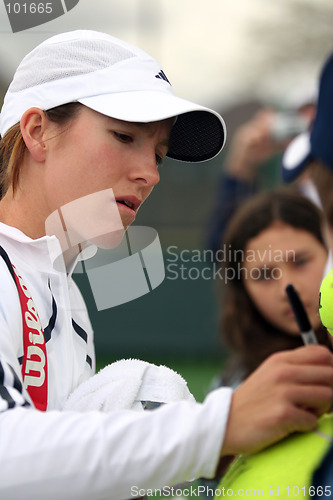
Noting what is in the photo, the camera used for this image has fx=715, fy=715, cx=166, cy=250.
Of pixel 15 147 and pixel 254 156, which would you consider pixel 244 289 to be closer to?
pixel 15 147

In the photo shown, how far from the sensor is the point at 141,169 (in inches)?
34.8

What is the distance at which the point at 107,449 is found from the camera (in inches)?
25.9

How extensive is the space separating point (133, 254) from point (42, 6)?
15.7 inches

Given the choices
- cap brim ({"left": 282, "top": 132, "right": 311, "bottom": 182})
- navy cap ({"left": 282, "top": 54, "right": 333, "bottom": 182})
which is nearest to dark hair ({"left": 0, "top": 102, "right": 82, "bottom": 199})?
navy cap ({"left": 282, "top": 54, "right": 333, "bottom": 182})

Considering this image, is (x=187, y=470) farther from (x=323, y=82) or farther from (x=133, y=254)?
(x=323, y=82)

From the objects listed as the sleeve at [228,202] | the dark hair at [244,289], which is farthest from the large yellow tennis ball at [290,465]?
the sleeve at [228,202]

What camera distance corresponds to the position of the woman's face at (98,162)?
2.86 feet

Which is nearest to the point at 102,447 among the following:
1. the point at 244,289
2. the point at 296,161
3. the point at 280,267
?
the point at 280,267

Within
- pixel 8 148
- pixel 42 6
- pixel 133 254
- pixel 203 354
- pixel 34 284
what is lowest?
pixel 203 354

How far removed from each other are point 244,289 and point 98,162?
1.09m

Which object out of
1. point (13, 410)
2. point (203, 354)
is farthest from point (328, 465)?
point (203, 354)

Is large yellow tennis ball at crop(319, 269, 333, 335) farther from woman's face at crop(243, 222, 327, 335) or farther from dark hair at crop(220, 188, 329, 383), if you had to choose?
dark hair at crop(220, 188, 329, 383)

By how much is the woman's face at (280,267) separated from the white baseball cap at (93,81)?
0.66m

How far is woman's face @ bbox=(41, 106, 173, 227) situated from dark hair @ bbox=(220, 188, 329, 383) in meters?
0.91
